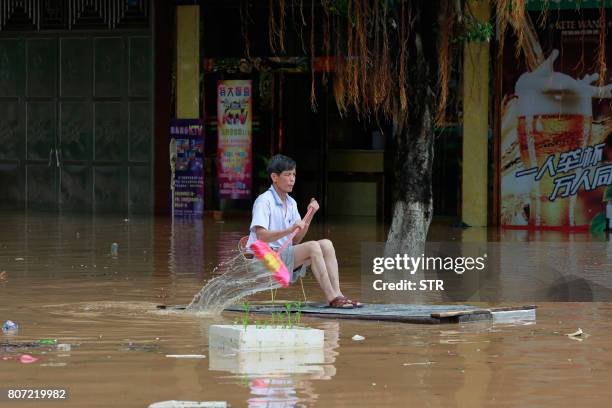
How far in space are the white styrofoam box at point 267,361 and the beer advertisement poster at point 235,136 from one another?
580 inches

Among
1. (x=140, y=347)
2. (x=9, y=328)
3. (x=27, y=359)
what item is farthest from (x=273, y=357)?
(x=9, y=328)

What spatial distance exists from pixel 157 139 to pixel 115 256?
8.11 metres

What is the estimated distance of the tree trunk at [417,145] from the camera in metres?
14.6

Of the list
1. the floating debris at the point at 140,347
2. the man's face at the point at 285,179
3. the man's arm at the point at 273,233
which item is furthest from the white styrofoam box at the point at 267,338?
the man's face at the point at 285,179

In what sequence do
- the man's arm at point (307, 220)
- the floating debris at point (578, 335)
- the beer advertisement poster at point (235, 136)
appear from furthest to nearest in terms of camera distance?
the beer advertisement poster at point (235, 136) < the man's arm at point (307, 220) < the floating debris at point (578, 335)

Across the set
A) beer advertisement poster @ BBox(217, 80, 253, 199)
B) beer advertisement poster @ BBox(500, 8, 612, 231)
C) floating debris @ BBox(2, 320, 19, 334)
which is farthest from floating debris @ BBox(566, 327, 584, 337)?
beer advertisement poster @ BBox(217, 80, 253, 199)

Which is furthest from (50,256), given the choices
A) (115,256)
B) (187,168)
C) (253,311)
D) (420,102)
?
(187,168)

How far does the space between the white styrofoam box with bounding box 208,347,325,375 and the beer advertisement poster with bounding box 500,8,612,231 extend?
13.1m

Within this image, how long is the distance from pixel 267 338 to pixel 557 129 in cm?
1333

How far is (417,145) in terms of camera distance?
14.8m

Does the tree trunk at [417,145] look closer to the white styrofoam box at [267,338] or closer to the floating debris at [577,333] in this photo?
the floating debris at [577,333]

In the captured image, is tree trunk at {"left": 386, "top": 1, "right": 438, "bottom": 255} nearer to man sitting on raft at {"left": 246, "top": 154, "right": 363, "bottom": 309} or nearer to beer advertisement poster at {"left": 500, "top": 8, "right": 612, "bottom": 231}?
man sitting on raft at {"left": 246, "top": 154, "right": 363, "bottom": 309}

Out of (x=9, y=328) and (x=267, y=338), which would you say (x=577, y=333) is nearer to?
(x=267, y=338)

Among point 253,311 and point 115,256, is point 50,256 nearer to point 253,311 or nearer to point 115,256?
point 115,256
